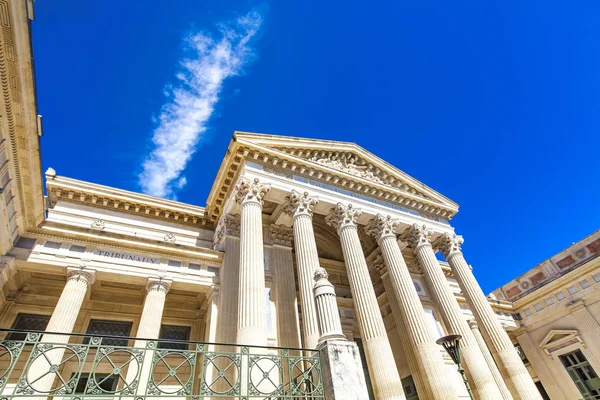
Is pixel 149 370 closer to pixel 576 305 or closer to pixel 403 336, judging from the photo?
pixel 403 336

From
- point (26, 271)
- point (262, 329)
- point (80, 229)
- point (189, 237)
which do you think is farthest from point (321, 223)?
point (26, 271)

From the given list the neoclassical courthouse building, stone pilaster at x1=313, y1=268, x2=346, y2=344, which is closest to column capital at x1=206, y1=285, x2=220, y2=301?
the neoclassical courthouse building

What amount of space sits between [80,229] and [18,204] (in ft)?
8.96

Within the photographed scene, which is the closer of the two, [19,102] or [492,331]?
[19,102]

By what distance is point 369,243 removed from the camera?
20.7 metres

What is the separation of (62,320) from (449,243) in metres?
18.1

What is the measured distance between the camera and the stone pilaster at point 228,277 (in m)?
12.9

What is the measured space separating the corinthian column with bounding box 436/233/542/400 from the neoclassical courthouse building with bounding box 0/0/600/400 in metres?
0.06

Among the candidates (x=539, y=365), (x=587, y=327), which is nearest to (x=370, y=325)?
(x=587, y=327)

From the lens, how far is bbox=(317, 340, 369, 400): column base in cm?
566

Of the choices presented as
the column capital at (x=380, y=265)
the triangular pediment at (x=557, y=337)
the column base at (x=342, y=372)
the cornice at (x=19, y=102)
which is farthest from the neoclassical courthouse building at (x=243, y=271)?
the column base at (x=342, y=372)

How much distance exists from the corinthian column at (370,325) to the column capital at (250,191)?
3956 millimetres

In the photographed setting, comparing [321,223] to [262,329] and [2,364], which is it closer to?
[262,329]

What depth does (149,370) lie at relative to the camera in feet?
32.8
